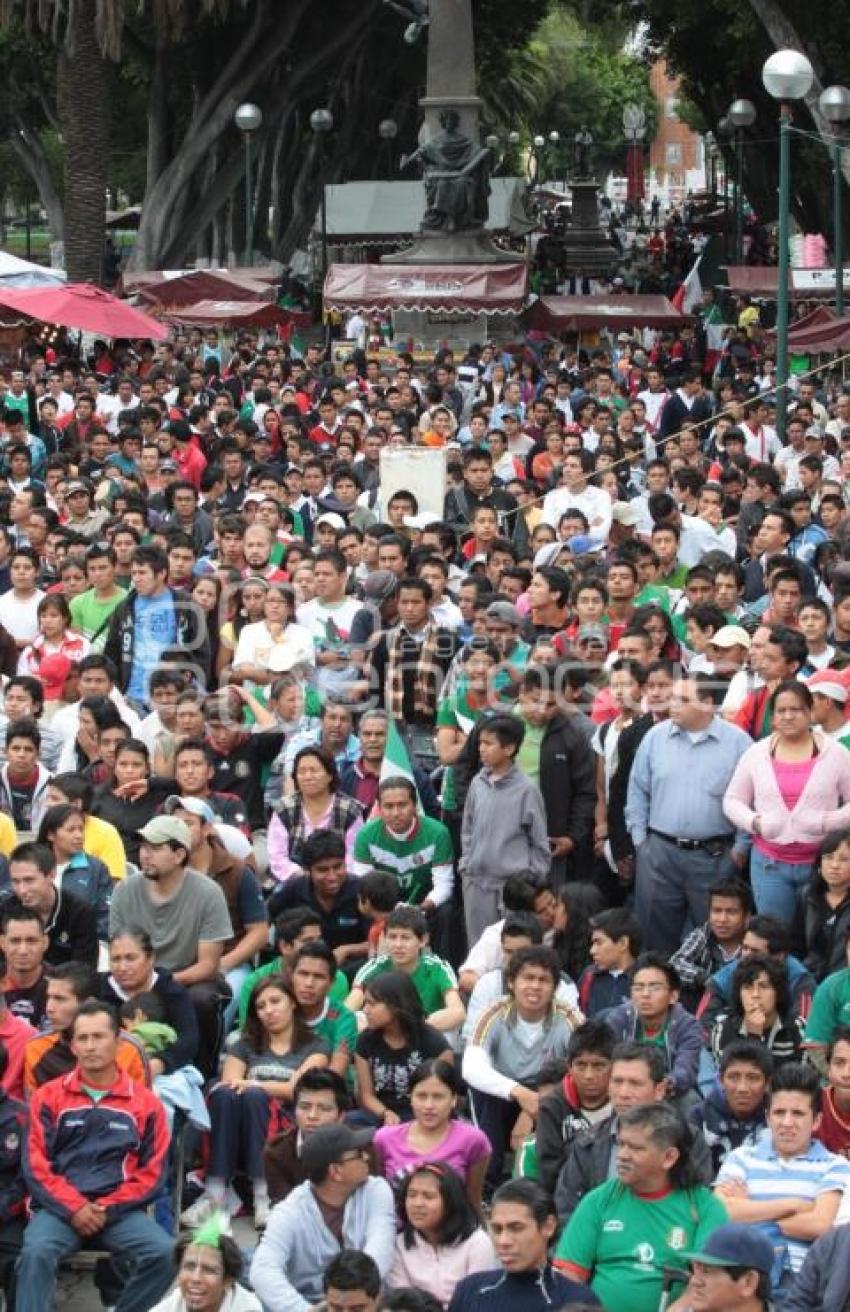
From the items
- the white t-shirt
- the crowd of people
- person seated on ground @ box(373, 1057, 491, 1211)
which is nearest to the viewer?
the crowd of people

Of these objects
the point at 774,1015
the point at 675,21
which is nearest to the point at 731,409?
the point at 774,1015

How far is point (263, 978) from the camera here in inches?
406

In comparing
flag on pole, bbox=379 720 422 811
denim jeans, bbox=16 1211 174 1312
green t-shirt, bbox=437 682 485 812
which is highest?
green t-shirt, bbox=437 682 485 812

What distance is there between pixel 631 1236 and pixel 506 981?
2023 mm

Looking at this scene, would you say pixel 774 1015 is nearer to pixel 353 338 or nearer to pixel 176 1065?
pixel 176 1065

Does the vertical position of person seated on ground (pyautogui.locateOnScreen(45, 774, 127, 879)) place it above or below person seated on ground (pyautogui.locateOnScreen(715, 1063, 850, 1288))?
above

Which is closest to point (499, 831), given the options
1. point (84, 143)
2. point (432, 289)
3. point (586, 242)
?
point (432, 289)

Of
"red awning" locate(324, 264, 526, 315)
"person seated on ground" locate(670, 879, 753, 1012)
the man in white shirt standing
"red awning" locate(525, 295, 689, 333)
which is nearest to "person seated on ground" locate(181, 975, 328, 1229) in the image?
"person seated on ground" locate(670, 879, 753, 1012)

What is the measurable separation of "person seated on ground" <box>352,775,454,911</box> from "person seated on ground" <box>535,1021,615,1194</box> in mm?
2630

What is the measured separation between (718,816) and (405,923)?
181 cm

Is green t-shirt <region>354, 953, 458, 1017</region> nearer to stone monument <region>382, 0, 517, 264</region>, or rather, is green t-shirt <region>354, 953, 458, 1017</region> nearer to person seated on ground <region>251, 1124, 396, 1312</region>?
person seated on ground <region>251, 1124, 396, 1312</region>

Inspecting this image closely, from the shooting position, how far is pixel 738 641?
12859mm

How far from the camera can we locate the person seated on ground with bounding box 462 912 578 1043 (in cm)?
1035

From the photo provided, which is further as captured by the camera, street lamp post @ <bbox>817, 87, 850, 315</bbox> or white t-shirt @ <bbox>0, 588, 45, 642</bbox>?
street lamp post @ <bbox>817, 87, 850, 315</bbox>
